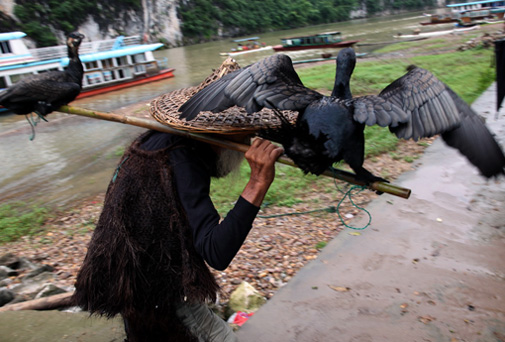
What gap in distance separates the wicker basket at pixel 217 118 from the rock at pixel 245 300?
149 cm

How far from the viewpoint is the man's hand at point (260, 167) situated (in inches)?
62.1

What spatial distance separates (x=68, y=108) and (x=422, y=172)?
3958 mm

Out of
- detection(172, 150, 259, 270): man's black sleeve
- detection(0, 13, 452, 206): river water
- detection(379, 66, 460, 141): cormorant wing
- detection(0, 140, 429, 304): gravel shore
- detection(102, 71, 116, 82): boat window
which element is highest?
detection(379, 66, 460, 141): cormorant wing

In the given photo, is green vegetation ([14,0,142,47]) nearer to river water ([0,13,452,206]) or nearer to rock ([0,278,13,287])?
river water ([0,13,452,206])

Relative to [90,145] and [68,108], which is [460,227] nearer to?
[68,108]

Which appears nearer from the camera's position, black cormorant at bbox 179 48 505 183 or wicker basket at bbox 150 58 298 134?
black cormorant at bbox 179 48 505 183

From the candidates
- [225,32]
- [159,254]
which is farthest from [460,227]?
[225,32]

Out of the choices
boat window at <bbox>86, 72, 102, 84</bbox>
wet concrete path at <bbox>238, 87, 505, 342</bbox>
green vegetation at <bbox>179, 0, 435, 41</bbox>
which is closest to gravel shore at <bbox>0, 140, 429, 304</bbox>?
wet concrete path at <bbox>238, 87, 505, 342</bbox>

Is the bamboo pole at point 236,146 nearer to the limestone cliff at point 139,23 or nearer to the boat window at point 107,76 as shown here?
the boat window at point 107,76

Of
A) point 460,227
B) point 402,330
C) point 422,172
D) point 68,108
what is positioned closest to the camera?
point 68,108

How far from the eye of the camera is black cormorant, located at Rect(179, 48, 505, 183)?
1.61 meters

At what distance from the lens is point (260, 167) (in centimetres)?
161

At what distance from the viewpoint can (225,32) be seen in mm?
37594

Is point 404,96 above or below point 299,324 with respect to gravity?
above
